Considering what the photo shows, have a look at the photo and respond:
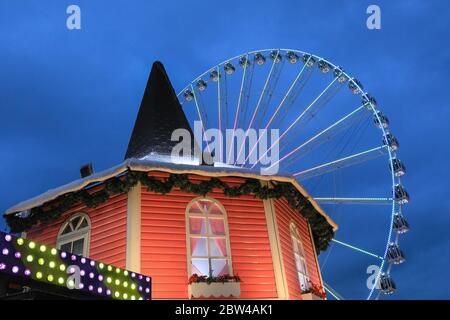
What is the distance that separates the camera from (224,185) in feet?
33.3

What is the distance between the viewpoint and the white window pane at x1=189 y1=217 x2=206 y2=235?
32.1 feet

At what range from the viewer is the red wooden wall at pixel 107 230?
9.32 metres

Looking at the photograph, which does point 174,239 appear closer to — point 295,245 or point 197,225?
point 197,225

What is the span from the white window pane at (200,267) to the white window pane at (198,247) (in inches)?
4.8

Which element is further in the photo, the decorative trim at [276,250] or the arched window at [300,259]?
the arched window at [300,259]

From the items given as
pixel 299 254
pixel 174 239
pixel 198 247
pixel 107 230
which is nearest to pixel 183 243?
pixel 174 239

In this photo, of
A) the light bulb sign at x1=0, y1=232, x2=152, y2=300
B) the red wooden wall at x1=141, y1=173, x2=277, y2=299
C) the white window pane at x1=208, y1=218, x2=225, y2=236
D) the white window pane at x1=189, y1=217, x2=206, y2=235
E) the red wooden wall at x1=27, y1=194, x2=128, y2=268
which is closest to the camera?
the light bulb sign at x1=0, y1=232, x2=152, y2=300

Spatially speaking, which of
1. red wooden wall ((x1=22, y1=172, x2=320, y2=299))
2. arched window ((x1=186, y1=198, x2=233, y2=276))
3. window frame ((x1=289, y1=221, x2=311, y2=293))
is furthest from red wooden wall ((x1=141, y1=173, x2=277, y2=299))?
window frame ((x1=289, y1=221, x2=311, y2=293))

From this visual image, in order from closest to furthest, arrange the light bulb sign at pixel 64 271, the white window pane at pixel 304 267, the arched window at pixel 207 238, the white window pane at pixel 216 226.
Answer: the light bulb sign at pixel 64 271
the arched window at pixel 207 238
the white window pane at pixel 216 226
the white window pane at pixel 304 267

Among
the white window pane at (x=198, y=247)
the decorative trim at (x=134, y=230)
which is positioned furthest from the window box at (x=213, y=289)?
the decorative trim at (x=134, y=230)

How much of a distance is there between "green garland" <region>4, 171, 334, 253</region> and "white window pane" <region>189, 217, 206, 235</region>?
55cm

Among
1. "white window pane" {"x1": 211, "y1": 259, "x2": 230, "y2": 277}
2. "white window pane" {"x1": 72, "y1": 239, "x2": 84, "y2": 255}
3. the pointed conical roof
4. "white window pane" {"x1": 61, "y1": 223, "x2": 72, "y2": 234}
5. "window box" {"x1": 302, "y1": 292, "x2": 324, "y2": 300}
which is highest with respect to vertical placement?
the pointed conical roof

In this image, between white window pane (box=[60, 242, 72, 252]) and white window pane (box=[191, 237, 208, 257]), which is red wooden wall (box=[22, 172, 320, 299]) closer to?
white window pane (box=[191, 237, 208, 257])

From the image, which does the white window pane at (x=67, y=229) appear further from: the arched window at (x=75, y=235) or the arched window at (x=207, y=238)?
the arched window at (x=207, y=238)
